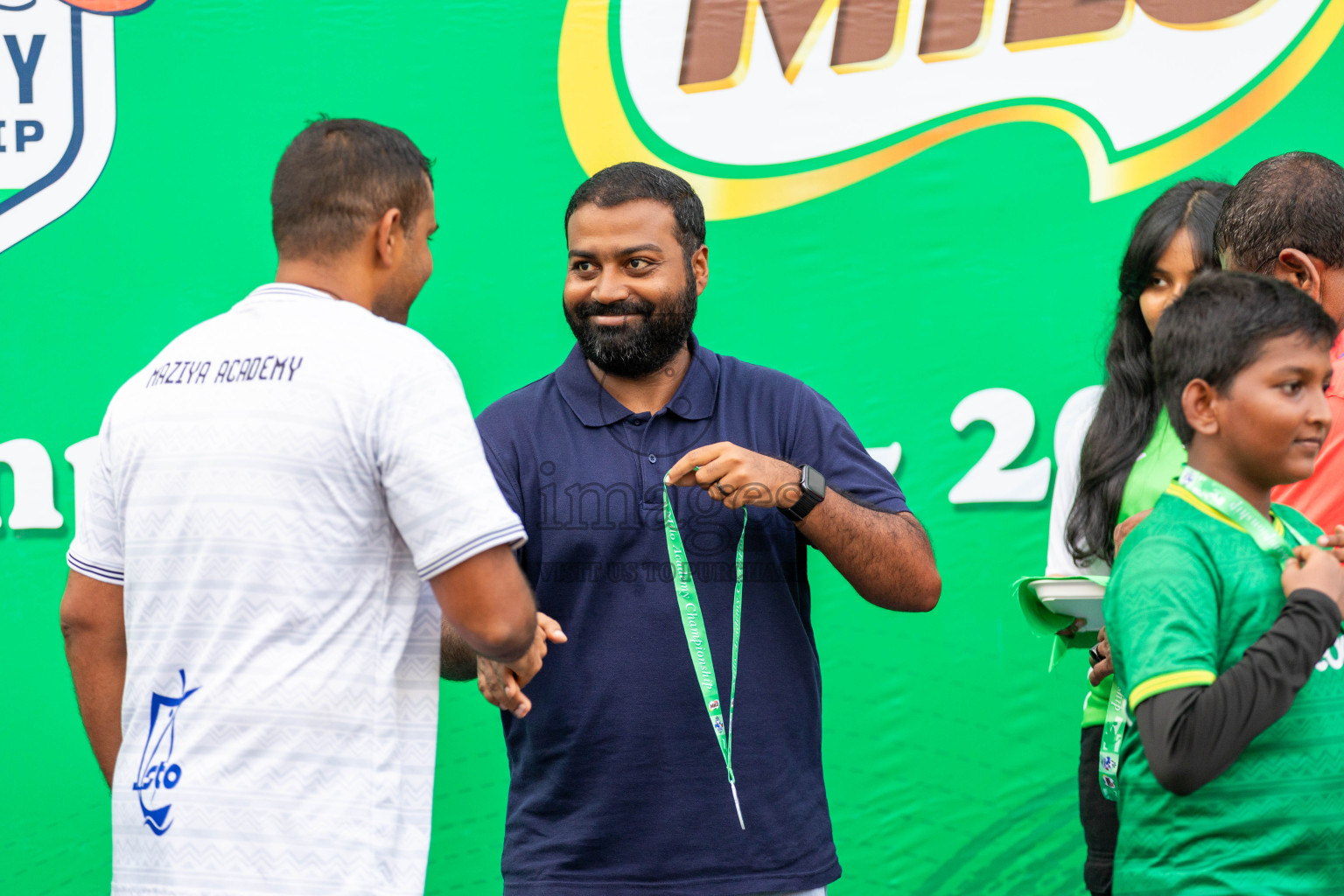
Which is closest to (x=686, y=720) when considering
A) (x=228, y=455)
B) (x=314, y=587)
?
(x=314, y=587)

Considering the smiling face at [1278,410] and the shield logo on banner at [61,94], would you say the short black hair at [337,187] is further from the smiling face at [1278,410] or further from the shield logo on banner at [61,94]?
the shield logo on banner at [61,94]

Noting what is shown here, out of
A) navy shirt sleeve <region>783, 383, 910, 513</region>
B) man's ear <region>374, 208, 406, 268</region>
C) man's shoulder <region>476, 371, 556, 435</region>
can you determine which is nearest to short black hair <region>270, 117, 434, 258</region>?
man's ear <region>374, 208, 406, 268</region>

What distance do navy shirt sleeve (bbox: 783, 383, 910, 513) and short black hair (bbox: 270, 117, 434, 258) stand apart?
781 millimetres

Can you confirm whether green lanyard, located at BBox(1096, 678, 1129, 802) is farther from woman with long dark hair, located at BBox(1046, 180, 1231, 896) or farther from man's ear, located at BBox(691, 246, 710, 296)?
man's ear, located at BBox(691, 246, 710, 296)

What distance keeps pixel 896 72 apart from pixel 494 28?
3.31 feet

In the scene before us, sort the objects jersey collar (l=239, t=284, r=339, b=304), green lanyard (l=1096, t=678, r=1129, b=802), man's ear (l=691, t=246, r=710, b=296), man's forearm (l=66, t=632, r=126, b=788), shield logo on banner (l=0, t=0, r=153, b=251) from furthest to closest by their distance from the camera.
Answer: shield logo on banner (l=0, t=0, r=153, b=251) < man's ear (l=691, t=246, r=710, b=296) < green lanyard (l=1096, t=678, r=1129, b=802) < man's forearm (l=66, t=632, r=126, b=788) < jersey collar (l=239, t=284, r=339, b=304)

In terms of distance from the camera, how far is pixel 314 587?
145 cm

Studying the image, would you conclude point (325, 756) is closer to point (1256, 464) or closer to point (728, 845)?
point (728, 845)

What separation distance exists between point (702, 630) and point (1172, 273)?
1.15 meters

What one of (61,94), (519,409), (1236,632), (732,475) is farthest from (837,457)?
(61,94)

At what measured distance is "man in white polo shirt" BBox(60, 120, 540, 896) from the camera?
144 cm

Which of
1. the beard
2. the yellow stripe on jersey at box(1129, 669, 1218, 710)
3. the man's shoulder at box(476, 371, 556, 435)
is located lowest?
the yellow stripe on jersey at box(1129, 669, 1218, 710)

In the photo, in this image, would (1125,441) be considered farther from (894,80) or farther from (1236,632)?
(894,80)

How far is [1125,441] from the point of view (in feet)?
7.34
